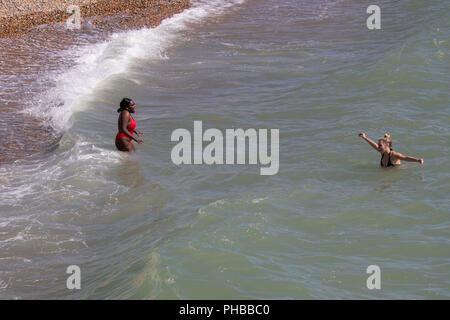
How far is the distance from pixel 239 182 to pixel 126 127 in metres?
2.44

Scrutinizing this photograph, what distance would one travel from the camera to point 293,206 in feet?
30.1

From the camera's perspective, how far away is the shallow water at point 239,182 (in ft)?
24.7

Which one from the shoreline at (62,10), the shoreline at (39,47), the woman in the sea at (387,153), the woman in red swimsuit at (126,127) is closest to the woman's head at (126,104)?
the woman in red swimsuit at (126,127)

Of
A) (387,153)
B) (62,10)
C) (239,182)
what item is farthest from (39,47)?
(387,153)

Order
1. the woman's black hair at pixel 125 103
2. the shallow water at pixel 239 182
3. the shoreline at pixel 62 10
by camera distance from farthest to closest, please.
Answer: the shoreline at pixel 62 10 < the woman's black hair at pixel 125 103 < the shallow water at pixel 239 182

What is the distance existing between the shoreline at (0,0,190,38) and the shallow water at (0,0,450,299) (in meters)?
2.72

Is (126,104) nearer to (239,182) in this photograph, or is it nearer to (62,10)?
(239,182)

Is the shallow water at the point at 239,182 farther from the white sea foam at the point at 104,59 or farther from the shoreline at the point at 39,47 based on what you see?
the shoreline at the point at 39,47

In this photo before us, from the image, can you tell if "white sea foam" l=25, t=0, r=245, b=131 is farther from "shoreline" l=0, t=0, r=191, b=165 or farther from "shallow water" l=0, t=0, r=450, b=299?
"shoreline" l=0, t=0, r=191, b=165

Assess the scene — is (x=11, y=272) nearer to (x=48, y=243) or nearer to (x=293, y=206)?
(x=48, y=243)

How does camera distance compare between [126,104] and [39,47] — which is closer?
[126,104]

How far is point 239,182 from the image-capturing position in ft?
33.5

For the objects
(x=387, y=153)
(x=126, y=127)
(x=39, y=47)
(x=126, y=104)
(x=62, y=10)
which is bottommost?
(x=387, y=153)

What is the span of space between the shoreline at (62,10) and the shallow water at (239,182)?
107 inches
